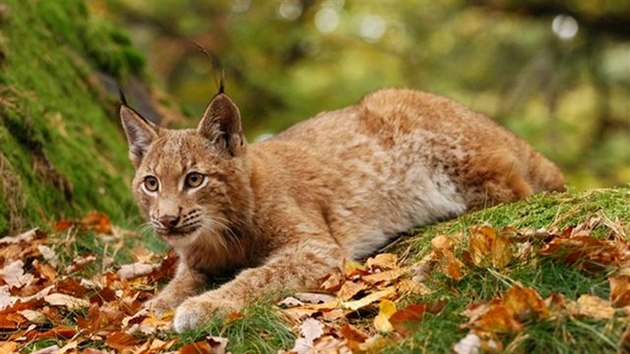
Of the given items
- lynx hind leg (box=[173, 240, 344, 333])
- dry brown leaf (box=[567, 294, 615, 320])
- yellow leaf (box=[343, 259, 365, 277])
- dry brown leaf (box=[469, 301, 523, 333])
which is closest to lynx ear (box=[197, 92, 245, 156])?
lynx hind leg (box=[173, 240, 344, 333])

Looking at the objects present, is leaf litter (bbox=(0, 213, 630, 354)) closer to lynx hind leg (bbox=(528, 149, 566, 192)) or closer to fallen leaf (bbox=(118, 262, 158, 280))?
fallen leaf (bbox=(118, 262, 158, 280))

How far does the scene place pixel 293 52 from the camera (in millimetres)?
18031

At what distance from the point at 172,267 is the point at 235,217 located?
37.9 inches

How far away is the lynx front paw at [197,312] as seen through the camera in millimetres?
4570

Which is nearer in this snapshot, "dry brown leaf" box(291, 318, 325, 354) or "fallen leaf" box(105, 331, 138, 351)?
"dry brown leaf" box(291, 318, 325, 354)

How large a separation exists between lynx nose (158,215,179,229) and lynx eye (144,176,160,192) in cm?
35

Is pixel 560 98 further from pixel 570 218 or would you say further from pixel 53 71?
pixel 570 218

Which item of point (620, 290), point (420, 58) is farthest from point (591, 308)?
point (420, 58)

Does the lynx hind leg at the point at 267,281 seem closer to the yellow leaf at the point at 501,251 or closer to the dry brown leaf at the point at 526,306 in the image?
the yellow leaf at the point at 501,251

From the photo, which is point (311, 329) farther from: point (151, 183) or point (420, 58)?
point (420, 58)

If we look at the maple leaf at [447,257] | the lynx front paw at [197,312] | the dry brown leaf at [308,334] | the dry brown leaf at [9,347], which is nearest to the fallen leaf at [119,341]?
the lynx front paw at [197,312]

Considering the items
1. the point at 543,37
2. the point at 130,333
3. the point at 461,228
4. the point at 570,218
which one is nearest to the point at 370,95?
the point at 461,228

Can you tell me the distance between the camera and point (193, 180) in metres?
5.28

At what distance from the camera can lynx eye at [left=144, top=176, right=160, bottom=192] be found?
5.36m
